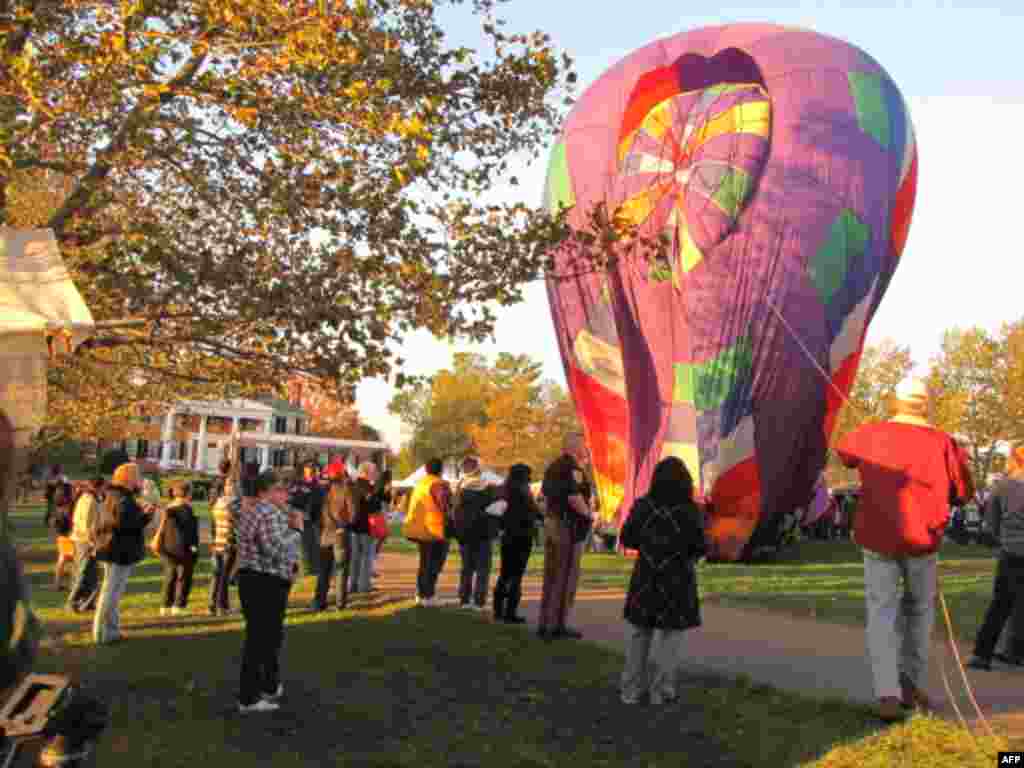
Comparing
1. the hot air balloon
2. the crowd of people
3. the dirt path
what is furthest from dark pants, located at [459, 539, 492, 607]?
the hot air balloon

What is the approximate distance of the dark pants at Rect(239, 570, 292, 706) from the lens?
7.88m

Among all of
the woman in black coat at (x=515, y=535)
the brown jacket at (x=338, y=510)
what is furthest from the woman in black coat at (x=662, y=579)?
the brown jacket at (x=338, y=510)

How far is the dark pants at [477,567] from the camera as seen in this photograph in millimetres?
13773

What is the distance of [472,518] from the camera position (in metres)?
13.5

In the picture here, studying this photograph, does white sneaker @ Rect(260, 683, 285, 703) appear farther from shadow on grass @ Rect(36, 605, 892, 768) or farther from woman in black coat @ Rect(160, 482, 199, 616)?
woman in black coat @ Rect(160, 482, 199, 616)

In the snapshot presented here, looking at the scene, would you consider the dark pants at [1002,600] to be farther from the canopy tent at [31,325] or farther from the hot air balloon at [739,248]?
the hot air balloon at [739,248]

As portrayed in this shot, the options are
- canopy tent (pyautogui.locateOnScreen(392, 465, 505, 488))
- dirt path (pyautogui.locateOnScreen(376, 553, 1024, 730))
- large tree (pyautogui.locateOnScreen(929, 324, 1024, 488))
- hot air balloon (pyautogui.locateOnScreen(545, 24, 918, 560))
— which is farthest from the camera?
large tree (pyautogui.locateOnScreen(929, 324, 1024, 488))

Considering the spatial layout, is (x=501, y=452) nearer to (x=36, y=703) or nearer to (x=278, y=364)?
(x=278, y=364)

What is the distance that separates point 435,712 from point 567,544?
3.29 meters

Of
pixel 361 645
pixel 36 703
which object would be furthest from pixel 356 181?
pixel 36 703

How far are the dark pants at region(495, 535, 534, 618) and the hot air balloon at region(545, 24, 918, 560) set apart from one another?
37.2 feet

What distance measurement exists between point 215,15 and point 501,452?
67.3 meters

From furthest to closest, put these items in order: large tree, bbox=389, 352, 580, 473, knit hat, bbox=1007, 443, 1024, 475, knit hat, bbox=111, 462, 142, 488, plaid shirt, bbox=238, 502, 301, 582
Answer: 1. large tree, bbox=389, 352, 580, 473
2. knit hat, bbox=111, 462, 142, 488
3. knit hat, bbox=1007, 443, 1024, 475
4. plaid shirt, bbox=238, 502, 301, 582

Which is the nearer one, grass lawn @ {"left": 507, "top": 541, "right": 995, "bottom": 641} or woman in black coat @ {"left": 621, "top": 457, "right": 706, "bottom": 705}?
woman in black coat @ {"left": 621, "top": 457, "right": 706, "bottom": 705}
